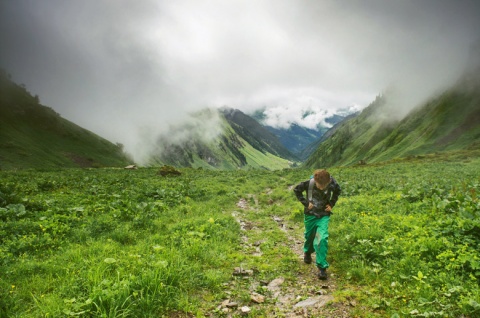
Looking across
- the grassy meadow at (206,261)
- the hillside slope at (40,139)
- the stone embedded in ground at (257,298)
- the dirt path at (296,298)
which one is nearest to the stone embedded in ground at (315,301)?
the dirt path at (296,298)

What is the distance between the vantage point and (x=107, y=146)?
19125 centimetres

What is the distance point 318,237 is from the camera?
9.19m

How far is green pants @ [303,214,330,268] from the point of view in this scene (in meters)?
8.87

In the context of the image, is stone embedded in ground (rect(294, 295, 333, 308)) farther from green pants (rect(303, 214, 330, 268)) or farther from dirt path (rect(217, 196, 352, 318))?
green pants (rect(303, 214, 330, 268))

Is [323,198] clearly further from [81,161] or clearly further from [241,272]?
[81,161]

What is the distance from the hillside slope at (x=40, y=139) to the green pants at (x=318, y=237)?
5153 inches

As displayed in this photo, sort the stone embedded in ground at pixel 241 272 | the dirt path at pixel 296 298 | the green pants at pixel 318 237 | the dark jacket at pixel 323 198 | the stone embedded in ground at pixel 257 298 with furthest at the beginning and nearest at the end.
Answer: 1. the dark jacket at pixel 323 198
2. the stone embedded in ground at pixel 241 272
3. the green pants at pixel 318 237
4. the stone embedded in ground at pixel 257 298
5. the dirt path at pixel 296 298

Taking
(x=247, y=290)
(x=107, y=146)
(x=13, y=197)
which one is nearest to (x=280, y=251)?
(x=247, y=290)

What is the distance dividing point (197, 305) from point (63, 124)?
697 ft

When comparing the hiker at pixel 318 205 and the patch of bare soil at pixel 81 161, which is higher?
the patch of bare soil at pixel 81 161

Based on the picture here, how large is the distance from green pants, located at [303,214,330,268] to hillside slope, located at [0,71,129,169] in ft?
429

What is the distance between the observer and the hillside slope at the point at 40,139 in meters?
125

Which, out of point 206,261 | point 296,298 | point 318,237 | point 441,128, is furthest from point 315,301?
point 441,128

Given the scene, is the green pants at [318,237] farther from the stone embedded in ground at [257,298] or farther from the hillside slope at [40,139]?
the hillside slope at [40,139]
